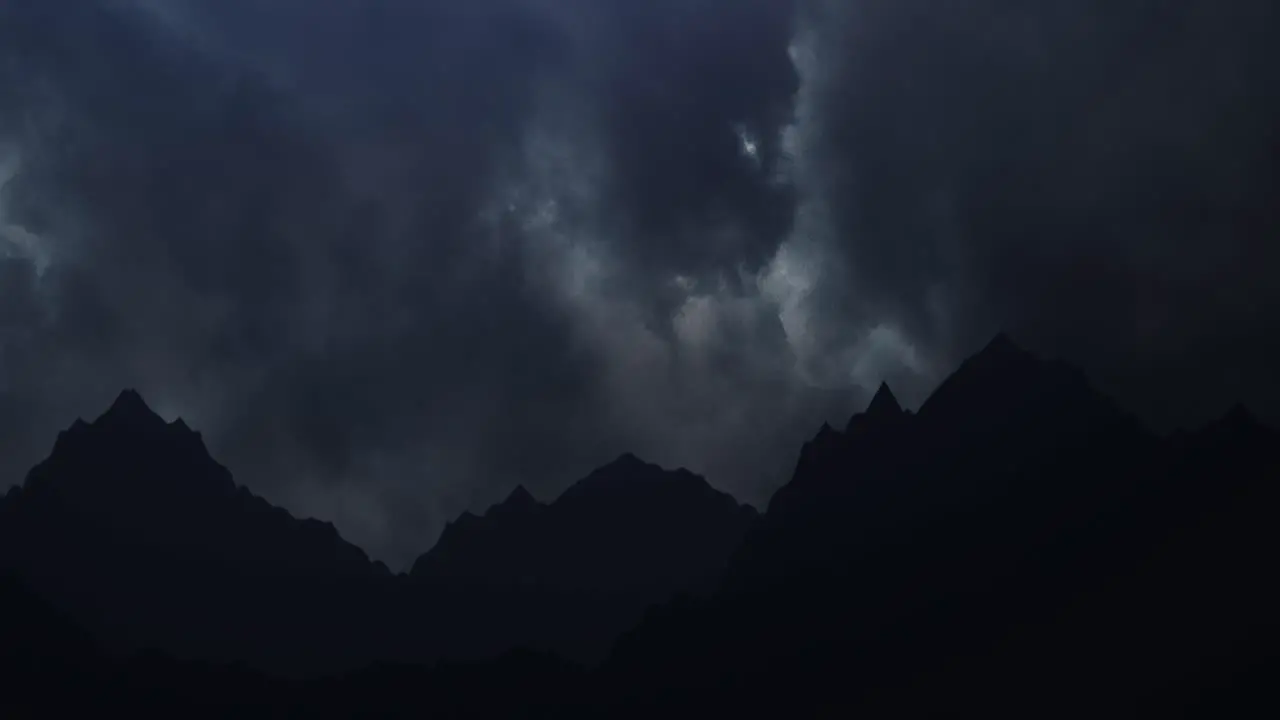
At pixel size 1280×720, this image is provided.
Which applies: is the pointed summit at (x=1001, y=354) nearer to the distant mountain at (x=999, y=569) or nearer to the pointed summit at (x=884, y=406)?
the distant mountain at (x=999, y=569)

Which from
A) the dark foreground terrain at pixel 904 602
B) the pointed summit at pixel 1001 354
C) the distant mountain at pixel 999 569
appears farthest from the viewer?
the pointed summit at pixel 1001 354

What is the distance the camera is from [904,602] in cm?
16000

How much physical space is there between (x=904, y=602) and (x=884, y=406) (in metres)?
43.3

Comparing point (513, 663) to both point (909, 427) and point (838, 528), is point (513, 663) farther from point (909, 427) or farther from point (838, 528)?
point (909, 427)

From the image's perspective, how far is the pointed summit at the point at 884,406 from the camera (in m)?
190

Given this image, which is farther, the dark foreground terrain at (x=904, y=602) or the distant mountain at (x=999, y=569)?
the dark foreground terrain at (x=904, y=602)

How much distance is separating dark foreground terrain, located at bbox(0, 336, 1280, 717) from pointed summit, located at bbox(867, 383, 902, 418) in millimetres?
415

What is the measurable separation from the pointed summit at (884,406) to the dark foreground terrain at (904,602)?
41 centimetres

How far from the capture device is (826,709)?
15138cm

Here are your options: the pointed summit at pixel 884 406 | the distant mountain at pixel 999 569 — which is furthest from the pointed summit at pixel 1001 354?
the pointed summit at pixel 884 406

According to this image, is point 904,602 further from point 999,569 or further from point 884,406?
point 884,406

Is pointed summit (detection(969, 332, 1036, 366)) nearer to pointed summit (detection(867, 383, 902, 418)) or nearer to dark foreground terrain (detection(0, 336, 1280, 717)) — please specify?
dark foreground terrain (detection(0, 336, 1280, 717))

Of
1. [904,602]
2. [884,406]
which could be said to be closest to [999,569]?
[904,602]

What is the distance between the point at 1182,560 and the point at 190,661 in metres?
155
